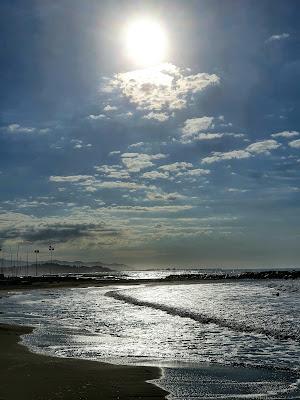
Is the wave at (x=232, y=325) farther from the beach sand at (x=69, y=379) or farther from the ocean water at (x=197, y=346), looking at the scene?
the beach sand at (x=69, y=379)

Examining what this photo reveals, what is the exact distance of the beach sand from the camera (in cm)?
999

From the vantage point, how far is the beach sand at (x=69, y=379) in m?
9.99

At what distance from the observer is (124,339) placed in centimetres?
1994

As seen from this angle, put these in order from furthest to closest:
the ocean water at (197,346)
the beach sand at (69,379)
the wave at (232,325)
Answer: the wave at (232,325) < the ocean water at (197,346) < the beach sand at (69,379)

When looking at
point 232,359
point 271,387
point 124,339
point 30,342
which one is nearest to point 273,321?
point 124,339

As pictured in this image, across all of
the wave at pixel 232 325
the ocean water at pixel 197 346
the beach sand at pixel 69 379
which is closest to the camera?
the beach sand at pixel 69 379

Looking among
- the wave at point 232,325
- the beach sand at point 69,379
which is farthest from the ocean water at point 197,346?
the beach sand at point 69,379

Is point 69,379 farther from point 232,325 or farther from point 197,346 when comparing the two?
point 232,325

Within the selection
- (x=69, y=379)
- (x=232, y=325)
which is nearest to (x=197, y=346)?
(x=69, y=379)

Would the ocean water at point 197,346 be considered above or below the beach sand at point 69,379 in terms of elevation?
below

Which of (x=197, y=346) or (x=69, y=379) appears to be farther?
(x=197, y=346)

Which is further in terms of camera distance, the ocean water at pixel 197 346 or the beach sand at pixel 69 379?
the ocean water at pixel 197 346

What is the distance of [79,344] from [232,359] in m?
6.23

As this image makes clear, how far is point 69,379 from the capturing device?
38.1 ft
